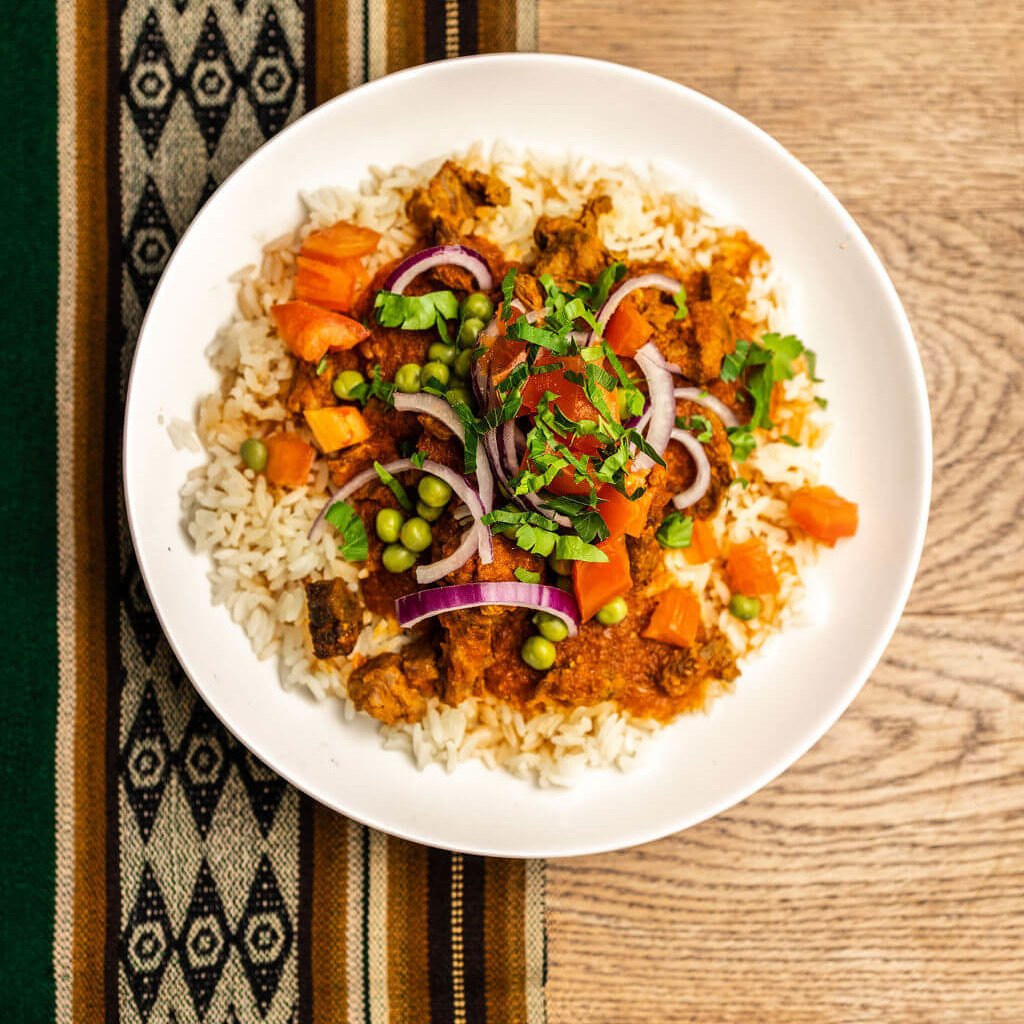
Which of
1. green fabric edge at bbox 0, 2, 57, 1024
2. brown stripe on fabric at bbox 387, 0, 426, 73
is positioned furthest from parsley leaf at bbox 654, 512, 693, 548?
green fabric edge at bbox 0, 2, 57, 1024

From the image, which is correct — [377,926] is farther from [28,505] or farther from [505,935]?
[28,505]

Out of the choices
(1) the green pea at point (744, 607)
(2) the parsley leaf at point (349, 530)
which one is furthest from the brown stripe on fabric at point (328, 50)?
(1) the green pea at point (744, 607)

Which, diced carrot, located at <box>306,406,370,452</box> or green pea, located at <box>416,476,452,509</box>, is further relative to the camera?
diced carrot, located at <box>306,406,370,452</box>

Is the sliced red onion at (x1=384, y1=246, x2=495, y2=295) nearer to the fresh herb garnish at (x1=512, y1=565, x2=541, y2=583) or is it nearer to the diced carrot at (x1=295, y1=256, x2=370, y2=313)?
the diced carrot at (x1=295, y1=256, x2=370, y2=313)

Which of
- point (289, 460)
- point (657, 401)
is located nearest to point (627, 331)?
point (657, 401)

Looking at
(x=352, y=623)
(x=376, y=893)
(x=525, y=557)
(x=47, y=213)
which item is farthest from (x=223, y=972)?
(x=47, y=213)

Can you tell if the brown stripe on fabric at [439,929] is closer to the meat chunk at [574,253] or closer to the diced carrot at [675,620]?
the diced carrot at [675,620]
